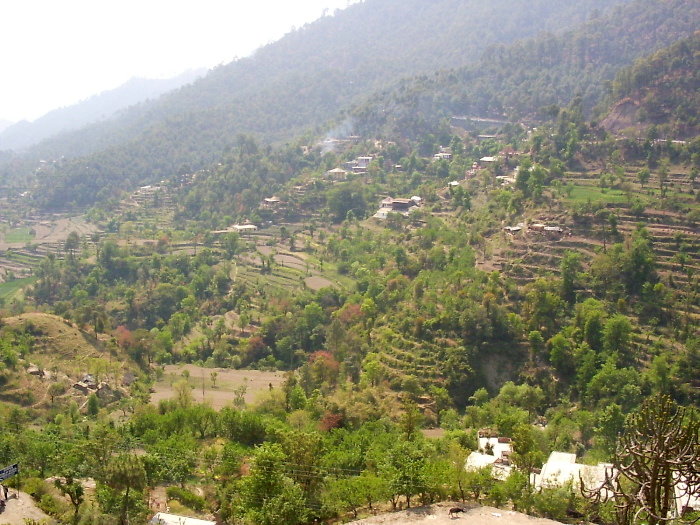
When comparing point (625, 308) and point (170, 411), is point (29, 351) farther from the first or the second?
point (625, 308)

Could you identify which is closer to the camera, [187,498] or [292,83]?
[187,498]

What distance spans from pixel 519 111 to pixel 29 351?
166ft

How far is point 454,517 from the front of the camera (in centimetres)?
1340

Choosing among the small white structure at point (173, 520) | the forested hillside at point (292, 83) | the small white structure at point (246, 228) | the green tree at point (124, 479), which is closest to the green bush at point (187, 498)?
the small white structure at point (173, 520)

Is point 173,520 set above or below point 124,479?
below

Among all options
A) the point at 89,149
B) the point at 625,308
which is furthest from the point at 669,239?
the point at 89,149

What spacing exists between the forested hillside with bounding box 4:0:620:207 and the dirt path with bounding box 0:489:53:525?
61.1 m

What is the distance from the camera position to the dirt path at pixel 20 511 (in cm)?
1431

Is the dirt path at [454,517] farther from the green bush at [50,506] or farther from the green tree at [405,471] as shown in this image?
Answer: the green bush at [50,506]

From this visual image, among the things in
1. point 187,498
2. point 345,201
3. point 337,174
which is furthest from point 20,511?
point 337,174

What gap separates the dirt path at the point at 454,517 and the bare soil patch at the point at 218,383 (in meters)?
14.0

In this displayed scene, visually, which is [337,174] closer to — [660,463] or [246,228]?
[246,228]

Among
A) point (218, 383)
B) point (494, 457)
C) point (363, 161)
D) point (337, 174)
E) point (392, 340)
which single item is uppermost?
point (363, 161)

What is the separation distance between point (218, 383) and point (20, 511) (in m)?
15.5
